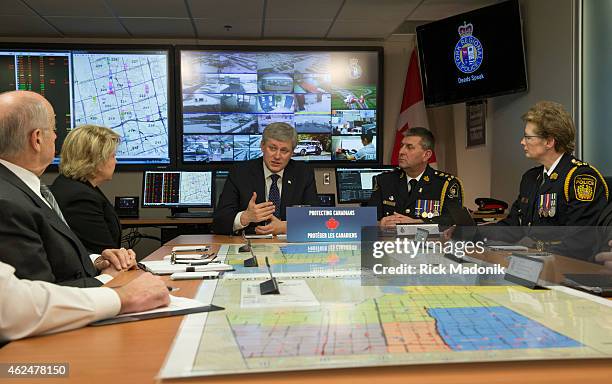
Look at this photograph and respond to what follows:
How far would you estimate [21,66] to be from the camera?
5.60 m

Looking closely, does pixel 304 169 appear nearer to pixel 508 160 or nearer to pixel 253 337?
pixel 508 160

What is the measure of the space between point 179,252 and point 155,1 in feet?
9.97

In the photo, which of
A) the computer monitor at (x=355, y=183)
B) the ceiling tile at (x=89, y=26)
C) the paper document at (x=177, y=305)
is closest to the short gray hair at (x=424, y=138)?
the computer monitor at (x=355, y=183)

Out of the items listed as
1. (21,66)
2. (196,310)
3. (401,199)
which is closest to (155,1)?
(21,66)

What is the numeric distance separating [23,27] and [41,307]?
5144 millimetres

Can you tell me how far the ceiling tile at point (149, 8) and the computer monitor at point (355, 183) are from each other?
1.90 metres

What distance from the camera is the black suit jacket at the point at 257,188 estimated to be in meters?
3.31

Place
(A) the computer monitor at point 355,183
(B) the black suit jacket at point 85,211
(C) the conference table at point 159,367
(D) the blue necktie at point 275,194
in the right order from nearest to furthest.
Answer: (C) the conference table at point 159,367, (B) the black suit jacket at point 85,211, (D) the blue necktie at point 275,194, (A) the computer monitor at point 355,183

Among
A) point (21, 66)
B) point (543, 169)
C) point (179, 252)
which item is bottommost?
point (179, 252)

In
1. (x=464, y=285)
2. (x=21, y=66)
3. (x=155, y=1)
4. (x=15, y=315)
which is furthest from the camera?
(x=21, y=66)

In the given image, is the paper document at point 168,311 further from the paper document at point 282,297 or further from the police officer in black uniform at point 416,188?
the police officer in black uniform at point 416,188

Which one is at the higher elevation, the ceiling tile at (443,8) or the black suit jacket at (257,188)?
the ceiling tile at (443,8)

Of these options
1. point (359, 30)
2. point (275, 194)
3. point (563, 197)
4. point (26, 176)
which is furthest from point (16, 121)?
point (359, 30)

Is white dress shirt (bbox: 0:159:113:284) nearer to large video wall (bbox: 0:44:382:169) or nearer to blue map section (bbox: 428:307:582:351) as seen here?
blue map section (bbox: 428:307:582:351)
